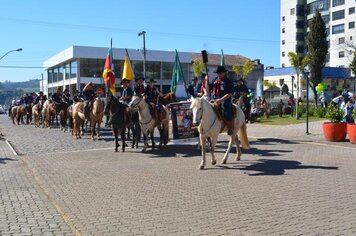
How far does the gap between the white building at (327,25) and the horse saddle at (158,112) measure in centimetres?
7414

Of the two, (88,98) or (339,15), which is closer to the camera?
(88,98)

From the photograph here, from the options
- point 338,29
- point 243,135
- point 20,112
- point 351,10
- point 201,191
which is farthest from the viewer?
point 338,29

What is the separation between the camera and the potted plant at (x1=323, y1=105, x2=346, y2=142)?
60.2 feet

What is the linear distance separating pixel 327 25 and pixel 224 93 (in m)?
91.4

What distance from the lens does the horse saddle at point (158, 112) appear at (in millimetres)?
16202

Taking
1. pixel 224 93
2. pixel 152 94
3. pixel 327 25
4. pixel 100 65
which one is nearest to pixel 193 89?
pixel 152 94

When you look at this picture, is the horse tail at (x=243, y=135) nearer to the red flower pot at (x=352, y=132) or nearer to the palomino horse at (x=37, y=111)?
the red flower pot at (x=352, y=132)

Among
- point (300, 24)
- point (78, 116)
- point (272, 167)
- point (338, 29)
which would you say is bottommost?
point (272, 167)

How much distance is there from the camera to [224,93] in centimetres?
1295

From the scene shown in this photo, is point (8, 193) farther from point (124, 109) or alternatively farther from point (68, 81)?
point (68, 81)

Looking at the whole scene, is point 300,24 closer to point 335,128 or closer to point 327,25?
A: point 327,25

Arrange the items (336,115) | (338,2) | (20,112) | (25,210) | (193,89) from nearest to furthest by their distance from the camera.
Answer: (25,210)
(193,89)
(336,115)
(20,112)
(338,2)

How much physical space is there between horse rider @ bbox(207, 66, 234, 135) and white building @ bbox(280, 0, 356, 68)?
252 ft

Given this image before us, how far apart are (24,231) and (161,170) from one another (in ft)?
18.8
